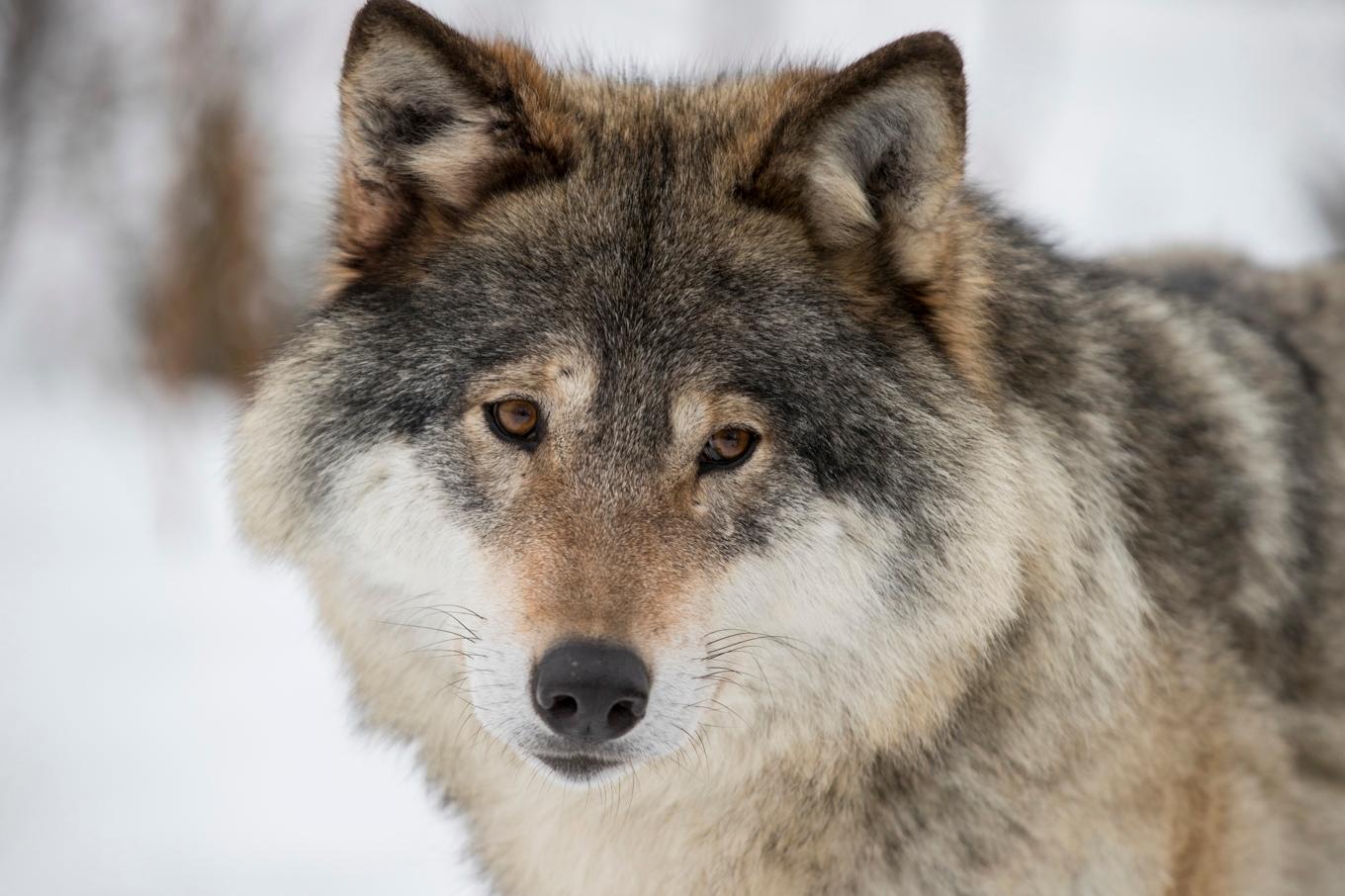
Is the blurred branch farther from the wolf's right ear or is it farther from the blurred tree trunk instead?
the wolf's right ear

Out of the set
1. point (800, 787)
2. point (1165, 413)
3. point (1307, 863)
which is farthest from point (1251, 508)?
point (800, 787)

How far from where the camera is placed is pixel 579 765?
7.24 feet

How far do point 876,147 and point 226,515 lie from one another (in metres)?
6.86

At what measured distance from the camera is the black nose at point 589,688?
6.75 ft

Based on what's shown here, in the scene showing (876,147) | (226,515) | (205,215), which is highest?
(876,147)

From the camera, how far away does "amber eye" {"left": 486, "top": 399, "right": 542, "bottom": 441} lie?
234cm

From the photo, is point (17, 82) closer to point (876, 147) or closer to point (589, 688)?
point (876, 147)

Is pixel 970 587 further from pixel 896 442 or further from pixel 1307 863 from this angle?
pixel 1307 863

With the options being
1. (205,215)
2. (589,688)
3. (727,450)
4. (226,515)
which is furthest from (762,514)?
(205,215)

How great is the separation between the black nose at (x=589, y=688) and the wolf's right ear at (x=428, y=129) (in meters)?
1.04

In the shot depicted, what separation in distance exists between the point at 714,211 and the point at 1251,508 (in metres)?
1.42

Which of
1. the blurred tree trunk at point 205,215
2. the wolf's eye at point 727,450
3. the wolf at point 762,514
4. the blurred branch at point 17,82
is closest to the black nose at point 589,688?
the wolf at point 762,514

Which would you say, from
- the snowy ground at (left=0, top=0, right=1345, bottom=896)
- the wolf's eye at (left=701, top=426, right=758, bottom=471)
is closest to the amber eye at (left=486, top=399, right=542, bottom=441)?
the wolf's eye at (left=701, top=426, right=758, bottom=471)

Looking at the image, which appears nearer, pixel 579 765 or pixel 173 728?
pixel 579 765
